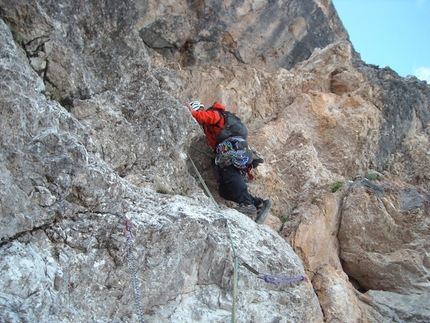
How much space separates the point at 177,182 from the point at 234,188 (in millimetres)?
1113

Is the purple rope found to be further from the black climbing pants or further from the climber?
the black climbing pants

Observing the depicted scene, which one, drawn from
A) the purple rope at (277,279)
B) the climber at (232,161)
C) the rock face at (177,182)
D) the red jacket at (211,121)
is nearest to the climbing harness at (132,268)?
the rock face at (177,182)

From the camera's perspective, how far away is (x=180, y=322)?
16.3 feet

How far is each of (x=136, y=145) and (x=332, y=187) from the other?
4.91m

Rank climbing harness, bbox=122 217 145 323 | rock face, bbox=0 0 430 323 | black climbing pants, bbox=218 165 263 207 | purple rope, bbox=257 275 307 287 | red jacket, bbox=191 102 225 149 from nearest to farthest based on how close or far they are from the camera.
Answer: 1. rock face, bbox=0 0 430 323
2. climbing harness, bbox=122 217 145 323
3. purple rope, bbox=257 275 307 287
4. black climbing pants, bbox=218 165 263 207
5. red jacket, bbox=191 102 225 149

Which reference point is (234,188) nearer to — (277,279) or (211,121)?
(211,121)

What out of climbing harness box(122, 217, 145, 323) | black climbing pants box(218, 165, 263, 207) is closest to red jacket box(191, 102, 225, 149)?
black climbing pants box(218, 165, 263, 207)

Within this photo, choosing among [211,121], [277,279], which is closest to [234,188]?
[211,121]

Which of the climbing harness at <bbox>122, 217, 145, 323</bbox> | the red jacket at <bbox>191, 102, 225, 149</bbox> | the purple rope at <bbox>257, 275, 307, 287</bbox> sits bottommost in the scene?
the climbing harness at <bbox>122, 217, 145, 323</bbox>

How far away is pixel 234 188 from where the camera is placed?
24.6ft

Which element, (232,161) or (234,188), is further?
(232,161)

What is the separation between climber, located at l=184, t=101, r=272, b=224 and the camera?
7484 millimetres

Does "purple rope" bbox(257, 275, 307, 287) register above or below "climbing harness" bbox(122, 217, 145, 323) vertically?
above

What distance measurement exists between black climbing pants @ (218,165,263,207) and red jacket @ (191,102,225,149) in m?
0.69
